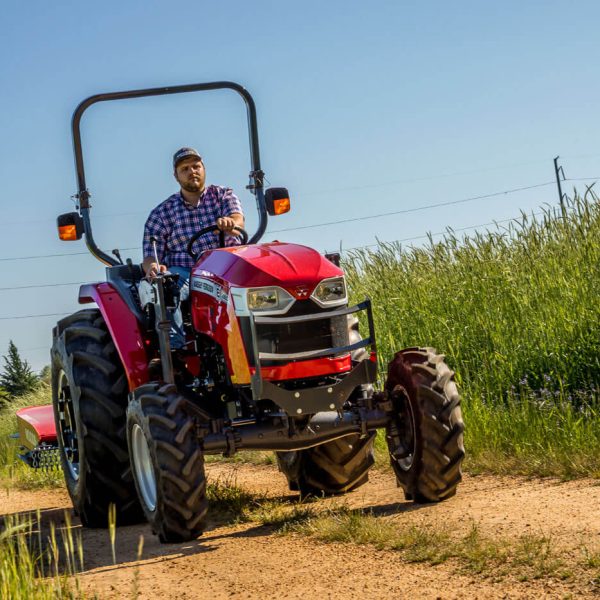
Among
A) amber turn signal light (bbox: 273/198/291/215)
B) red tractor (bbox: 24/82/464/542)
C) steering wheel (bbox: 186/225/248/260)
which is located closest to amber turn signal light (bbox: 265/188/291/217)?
amber turn signal light (bbox: 273/198/291/215)

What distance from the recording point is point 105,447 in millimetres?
6875

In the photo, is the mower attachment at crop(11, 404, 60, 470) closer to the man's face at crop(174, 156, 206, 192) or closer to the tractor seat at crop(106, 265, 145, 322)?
the tractor seat at crop(106, 265, 145, 322)

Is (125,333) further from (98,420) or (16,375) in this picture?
(16,375)

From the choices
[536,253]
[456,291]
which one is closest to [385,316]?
[456,291]

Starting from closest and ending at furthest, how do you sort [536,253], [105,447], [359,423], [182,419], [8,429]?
[182,419]
[359,423]
[105,447]
[536,253]
[8,429]

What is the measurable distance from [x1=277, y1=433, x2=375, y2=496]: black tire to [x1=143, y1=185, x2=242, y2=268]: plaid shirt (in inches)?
57.2

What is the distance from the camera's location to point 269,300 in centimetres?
602

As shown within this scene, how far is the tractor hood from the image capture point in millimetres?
6031

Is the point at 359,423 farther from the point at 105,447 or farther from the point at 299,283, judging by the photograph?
the point at 105,447

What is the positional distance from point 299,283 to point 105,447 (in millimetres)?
1774

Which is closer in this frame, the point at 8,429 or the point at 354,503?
the point at 354,503

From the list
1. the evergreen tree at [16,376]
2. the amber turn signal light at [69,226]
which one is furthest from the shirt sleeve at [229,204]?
the evergreen tree at [16,376]

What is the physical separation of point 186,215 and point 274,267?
139cm

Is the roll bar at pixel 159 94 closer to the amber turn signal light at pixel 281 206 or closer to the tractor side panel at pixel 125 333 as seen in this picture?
the amber turn signal light at pixel 281 206
